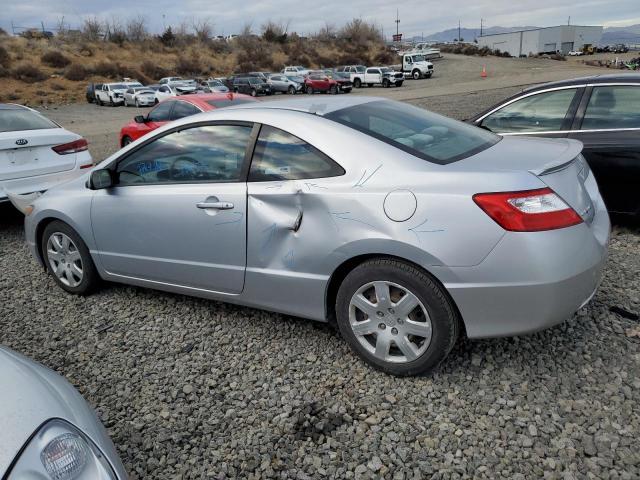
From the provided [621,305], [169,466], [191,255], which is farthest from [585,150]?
[169,466]

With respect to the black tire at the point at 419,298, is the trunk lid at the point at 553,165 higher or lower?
higher

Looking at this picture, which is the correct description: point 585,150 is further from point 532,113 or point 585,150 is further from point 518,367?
point 518,367

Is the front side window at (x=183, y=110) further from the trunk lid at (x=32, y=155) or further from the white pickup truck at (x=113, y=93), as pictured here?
the white pickup truck at (x=113, y=93)

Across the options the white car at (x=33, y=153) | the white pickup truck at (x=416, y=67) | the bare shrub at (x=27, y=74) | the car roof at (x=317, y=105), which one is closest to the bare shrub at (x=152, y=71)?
the bare shrub at (x=27, y=74)

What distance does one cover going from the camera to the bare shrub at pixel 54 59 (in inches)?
1962

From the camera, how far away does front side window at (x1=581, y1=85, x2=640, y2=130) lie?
4.76 metres

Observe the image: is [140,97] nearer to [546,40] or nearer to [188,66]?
[188,66]

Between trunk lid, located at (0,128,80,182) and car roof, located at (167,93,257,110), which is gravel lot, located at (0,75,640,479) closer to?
trunk lid, located at (0,128,80,182)

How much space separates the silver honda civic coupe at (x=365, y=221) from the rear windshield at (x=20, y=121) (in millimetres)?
3067

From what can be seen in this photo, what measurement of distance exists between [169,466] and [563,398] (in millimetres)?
1987

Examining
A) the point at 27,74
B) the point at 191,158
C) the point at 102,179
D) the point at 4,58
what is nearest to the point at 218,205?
the point at 191,158

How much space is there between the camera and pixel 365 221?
279 centimetres

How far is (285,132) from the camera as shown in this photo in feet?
10.4

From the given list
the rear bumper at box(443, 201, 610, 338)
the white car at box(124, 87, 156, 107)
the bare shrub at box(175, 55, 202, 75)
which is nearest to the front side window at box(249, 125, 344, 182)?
the rear bumper at box(443, 201, 610, 338)
